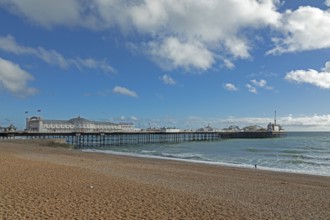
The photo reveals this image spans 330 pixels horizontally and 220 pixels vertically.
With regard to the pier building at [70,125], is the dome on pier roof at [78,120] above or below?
above

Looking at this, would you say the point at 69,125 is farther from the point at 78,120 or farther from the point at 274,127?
the point at 274,127

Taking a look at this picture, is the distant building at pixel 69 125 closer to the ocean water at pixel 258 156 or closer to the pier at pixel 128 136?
the pier at pixel 128 136

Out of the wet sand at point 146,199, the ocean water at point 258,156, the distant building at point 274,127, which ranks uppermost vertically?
the distant building at point 274,127

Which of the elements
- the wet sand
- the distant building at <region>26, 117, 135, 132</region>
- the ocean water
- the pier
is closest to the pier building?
the distant building at <region>26, 117, 135, 132</region>

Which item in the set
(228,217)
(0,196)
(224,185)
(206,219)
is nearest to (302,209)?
(228,217)

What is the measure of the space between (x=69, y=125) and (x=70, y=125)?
12.8 inches

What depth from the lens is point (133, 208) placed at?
7465 mm

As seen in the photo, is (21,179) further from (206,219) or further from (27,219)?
(206,219)

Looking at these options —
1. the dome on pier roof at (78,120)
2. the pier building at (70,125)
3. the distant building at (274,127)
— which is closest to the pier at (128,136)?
the pier building at (70,125)

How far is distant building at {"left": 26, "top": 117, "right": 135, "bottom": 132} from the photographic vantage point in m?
78.4

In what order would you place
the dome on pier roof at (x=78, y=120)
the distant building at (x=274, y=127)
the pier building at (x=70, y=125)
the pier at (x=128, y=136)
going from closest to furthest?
the pier at (x=128, y=136), the pier building at (x=70, y=125), the dome on pier roof at (x=78, y=120), the distant building at (x=274, y=127)

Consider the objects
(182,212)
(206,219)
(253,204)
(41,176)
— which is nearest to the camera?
(206,219)

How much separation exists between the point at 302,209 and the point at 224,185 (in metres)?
3.66

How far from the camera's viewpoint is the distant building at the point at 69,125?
3088 inches
